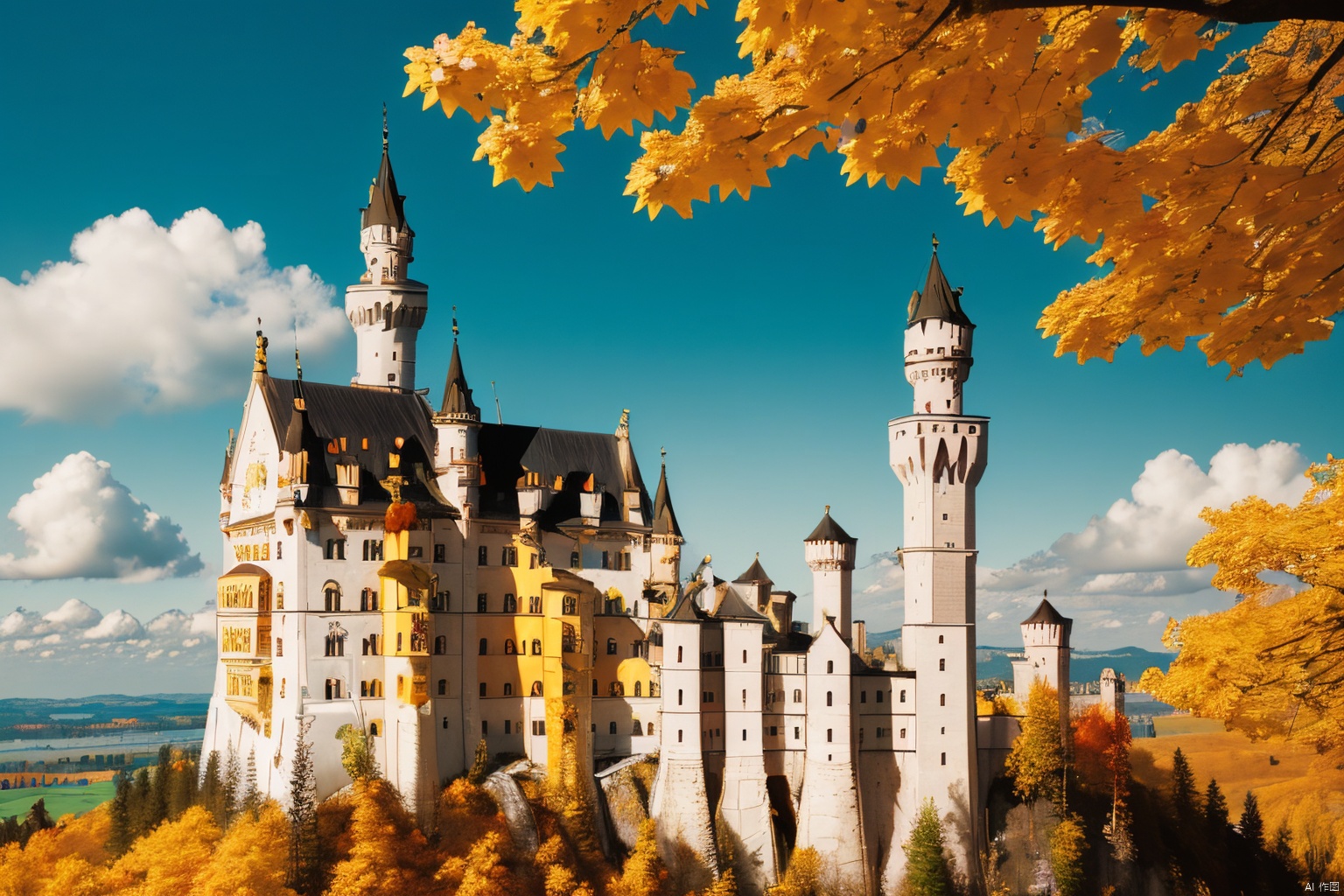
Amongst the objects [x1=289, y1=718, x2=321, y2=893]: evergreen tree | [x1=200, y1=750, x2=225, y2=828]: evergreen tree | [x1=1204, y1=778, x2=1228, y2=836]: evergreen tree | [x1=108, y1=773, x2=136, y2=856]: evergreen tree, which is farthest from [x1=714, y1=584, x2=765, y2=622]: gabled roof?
[x1=1204, y1=778, x2=1228, y2=836]: evergreen tree

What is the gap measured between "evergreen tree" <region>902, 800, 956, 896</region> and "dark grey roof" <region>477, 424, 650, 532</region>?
24.2 metres

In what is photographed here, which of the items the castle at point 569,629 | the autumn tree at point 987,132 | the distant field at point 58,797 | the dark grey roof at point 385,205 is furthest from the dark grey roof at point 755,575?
the distant field at point 58,797

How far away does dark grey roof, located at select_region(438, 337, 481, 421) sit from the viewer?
61.9 meters

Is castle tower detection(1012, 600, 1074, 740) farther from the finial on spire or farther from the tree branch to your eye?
the tree branch

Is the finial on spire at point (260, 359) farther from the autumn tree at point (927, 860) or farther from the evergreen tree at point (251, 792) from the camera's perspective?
the autumn tree at point (927, 860)

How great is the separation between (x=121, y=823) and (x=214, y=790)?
7.18m

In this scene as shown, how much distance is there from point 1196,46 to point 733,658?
2183 inches

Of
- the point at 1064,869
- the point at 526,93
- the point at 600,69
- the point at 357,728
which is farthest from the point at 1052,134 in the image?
the point at 1064,869

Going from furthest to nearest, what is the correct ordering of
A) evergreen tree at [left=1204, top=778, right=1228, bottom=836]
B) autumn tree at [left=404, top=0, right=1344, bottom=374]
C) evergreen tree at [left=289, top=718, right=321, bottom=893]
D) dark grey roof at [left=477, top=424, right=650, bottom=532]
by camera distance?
evergreen tree at [left=1204, top=778, right=1228, bottom=836] → dark grey roof at [left=477, top=424, right=650, bottom=532] → evergreen tree at [left=289, top=718, right=321, bottom=893] → autumn tree at [left=404, top=0, right=1344, bottom=374]

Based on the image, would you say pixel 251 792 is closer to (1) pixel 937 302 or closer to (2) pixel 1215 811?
(1) pixel 937 302

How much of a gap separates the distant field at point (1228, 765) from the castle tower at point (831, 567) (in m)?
28.5

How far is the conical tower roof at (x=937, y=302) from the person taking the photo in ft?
219

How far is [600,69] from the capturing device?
23.3 feet

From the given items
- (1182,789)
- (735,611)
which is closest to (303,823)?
(735,611)
